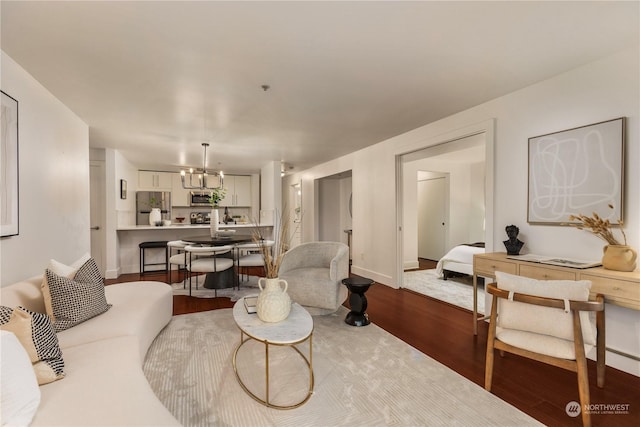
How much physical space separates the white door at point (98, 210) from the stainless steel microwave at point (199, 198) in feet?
8.20

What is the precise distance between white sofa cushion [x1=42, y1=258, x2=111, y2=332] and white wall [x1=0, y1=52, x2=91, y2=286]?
41 centimetres

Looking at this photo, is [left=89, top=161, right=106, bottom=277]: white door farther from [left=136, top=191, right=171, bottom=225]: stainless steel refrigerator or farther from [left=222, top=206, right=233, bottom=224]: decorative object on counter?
[left=222, top=206, right=233, bottom=224]: decorative object on counter

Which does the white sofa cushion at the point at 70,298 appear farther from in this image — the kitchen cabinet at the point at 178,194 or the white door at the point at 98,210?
the kitchen cabinet at the point at 178,194

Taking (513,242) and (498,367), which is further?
(513,242)

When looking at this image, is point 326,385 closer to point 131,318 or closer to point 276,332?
point 276,332

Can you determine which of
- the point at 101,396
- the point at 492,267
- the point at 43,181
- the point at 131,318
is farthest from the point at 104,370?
the point at 492,267

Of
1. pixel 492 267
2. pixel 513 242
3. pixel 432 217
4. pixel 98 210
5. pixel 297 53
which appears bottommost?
pixel 492 267

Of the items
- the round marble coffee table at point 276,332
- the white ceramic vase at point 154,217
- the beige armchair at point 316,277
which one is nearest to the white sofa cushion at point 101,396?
the round marble coffee table at point 276,332

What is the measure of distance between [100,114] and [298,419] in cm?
376

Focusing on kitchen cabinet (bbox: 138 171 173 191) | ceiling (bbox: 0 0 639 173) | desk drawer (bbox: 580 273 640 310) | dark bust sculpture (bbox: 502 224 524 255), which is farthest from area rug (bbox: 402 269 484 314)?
kitchen cabinet (bbox: 138 171 173 191)

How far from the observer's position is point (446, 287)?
469 cm

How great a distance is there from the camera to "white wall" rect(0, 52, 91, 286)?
223 centimetres

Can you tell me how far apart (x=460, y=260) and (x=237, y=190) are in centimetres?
587

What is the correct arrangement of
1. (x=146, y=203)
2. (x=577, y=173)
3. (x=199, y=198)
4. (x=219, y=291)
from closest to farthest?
(x=577, y=173) → (x=219, y=291) → (x=146, y=203) → (x=199, y=198)
